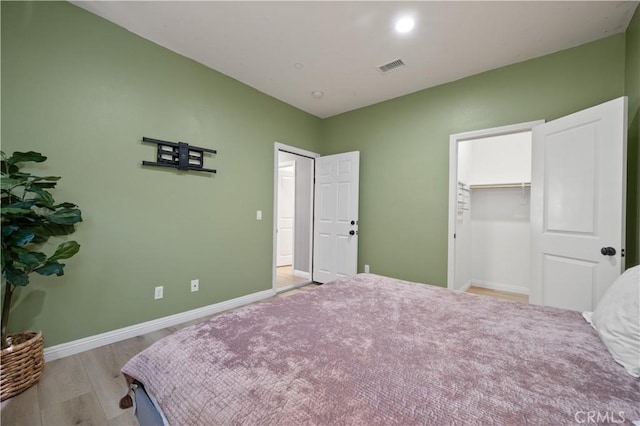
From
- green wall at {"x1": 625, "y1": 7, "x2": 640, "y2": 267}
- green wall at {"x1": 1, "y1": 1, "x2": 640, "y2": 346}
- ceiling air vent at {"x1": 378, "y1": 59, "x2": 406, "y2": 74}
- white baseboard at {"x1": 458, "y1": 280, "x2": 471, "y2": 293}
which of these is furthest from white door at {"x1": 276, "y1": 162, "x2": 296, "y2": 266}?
green wall at {"x1": 625, "y1": 7, "x2": 640, "y2": 267}

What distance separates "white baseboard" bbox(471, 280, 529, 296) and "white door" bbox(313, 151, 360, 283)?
201cm

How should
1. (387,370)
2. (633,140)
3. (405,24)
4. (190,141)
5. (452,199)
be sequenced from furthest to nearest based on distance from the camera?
(452,199) < (190,141) < (405,24) < (633,140) < (387,370)

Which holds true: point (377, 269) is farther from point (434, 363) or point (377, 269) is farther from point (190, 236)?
point (434, 363)

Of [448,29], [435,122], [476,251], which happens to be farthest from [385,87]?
[476,251]

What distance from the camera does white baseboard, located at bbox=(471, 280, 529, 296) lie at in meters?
3.73

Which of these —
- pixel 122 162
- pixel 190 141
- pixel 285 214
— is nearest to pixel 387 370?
pixel 122 162

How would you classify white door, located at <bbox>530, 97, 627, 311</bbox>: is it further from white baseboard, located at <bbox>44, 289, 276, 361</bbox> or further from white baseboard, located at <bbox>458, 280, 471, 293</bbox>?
white baseboard, located at <bbox>44, 289, 276, 361</bbox>

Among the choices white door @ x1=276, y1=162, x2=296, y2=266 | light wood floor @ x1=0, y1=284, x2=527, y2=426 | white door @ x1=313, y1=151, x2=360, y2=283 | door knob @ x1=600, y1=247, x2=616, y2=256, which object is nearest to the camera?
light wood floor @ x1=0, y1=284, x2=527, y2=426

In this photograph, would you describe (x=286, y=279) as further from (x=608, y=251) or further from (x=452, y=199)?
(x=608, y=251)

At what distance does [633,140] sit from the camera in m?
2.06

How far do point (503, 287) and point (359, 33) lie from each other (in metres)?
3.94

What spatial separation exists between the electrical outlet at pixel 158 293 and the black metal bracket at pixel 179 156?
1191mm

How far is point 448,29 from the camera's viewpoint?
7.31 feet

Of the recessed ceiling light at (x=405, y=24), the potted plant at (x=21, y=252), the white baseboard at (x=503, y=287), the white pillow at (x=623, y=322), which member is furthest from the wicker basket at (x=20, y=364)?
the white baseboard at (x=503, y=287)
